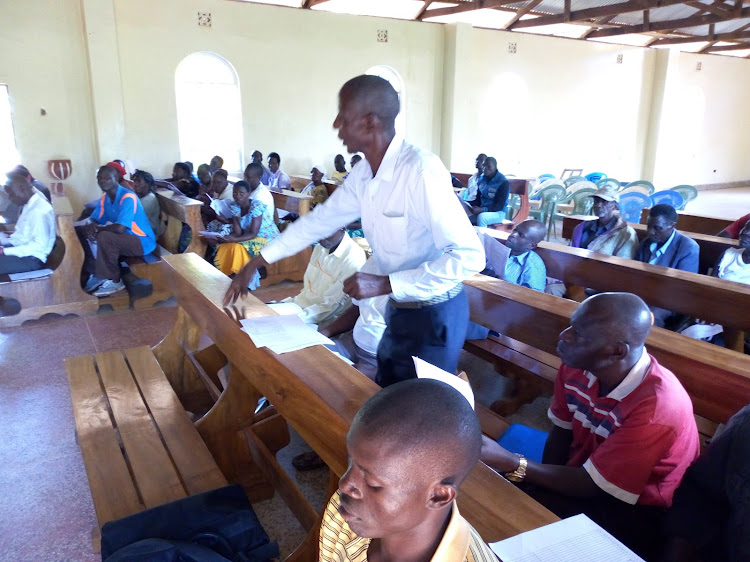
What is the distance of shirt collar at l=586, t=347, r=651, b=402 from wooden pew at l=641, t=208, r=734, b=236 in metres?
4.05

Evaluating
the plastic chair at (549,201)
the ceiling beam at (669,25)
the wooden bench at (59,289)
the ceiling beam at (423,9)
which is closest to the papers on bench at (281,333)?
the wooden bench at (59,289)

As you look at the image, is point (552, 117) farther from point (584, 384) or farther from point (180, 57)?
point (584, 384)

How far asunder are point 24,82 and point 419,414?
9.39 metres

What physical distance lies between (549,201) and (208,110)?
5.97 metres

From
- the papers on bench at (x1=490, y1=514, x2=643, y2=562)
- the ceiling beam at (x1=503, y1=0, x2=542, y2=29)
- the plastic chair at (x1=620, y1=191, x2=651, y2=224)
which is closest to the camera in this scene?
the papers on bench at (x1=490, y1=514, x2=643, y2=562)

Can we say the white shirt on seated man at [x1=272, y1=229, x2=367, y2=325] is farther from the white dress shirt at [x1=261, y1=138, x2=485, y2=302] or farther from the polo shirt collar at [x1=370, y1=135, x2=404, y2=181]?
the polo shirt collar at [x1=370, y1=135, x2=404, y2=181]

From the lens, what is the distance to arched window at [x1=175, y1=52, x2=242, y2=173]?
30.8ft

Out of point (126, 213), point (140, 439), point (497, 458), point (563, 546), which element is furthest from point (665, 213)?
point (126, 213)

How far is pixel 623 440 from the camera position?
139cm

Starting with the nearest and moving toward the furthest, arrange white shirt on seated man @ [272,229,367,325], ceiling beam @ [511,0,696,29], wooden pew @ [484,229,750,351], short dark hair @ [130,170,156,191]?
1. wooden pew @ [484,229,750,351]
2. white shirt on seated man @ [272,229,367,325]
3. short dark hair @ [130,170,156,191]
4. ceiling beam @ [511,0,696,29]

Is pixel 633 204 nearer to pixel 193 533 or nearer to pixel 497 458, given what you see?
pixel 497 458

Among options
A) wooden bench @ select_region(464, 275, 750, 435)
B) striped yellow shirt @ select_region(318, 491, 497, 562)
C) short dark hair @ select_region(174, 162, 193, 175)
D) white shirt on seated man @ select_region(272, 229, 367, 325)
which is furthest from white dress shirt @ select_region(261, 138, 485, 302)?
short dark hair @ select_region(174, 162, 193, 175)

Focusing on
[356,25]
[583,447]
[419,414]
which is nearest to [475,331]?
[583,447]

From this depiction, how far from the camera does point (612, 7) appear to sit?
1062cm
